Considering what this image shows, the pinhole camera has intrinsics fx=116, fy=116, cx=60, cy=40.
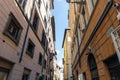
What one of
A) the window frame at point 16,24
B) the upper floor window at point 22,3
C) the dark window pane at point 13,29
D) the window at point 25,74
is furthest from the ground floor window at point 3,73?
the upper floor window at point 22,3

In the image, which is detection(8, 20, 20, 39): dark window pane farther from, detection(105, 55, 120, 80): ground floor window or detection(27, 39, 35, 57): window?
detection(105, 55, 120, 80): ground floor window

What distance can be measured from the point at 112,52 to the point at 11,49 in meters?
3.86

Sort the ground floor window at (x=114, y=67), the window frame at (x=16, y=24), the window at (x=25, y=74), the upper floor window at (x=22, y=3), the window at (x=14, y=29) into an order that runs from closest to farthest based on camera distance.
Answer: the ground floor window at (x=114, y=67) → the window frame at (x=16, y=24) → the window at (x=14, y=29) → the upper floor window at (x=22, y=3) → the window at (x=25, y=74)

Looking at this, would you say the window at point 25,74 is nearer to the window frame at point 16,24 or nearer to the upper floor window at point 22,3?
the window frame at point 16,24

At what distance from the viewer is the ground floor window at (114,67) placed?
339 cm

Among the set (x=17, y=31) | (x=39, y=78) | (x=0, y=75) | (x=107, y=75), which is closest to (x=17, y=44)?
(x=17, y=31)

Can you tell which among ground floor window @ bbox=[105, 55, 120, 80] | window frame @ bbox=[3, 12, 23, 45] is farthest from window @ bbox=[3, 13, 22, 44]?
ground floor window @ bbox=[105, 55, 120, 80]

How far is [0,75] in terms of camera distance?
430 centimetres

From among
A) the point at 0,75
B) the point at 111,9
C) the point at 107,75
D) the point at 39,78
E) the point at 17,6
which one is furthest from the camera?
the point at 39,78

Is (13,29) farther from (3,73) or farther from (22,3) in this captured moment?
(3,73)

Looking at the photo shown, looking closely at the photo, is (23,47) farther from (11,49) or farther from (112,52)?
(112,52)

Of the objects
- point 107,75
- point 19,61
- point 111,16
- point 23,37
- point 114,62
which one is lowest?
point 107,75

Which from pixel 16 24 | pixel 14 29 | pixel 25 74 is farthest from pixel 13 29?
pixel 25 74

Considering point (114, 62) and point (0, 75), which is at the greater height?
point (114, 62)
